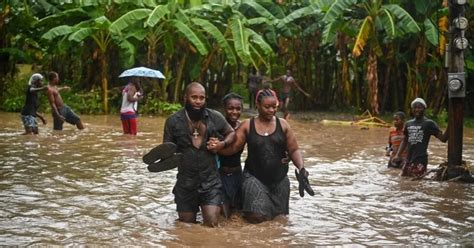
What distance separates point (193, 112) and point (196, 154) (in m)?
0.41

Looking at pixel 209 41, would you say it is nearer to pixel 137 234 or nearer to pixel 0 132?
pixel 0 132

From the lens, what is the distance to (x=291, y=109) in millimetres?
25453

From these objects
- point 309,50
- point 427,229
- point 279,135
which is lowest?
point 427,229

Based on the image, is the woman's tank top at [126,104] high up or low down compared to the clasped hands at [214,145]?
up

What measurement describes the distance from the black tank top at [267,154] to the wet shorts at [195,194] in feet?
1.39

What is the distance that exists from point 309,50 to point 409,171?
49.0 feet

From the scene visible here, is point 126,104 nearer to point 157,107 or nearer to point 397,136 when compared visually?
point 397,136

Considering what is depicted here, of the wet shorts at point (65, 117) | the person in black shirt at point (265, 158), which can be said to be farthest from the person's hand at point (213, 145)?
the wet shorts at point (65, 117)

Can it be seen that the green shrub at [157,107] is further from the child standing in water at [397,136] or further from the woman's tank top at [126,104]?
the child standing in water at [397,136]

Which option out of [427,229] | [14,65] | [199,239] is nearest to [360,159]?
[427,229]

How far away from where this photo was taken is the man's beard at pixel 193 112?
6676 millimetres

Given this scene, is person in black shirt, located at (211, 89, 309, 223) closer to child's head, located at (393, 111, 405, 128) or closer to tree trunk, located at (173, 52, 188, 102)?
child's head, located at (393, 111, 405, 128)

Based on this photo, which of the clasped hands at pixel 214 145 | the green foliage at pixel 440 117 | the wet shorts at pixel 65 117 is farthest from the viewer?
the green foliage at pixel 440 117

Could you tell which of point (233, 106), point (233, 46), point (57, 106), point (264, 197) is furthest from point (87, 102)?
point (264, 197)
